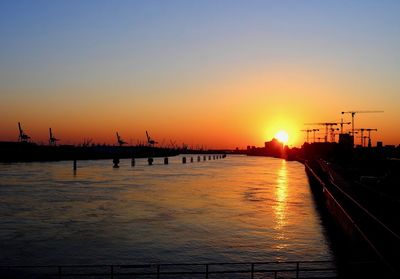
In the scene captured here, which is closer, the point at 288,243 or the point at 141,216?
the point at 288,243

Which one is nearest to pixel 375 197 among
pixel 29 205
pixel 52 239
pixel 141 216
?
pixel 141 216

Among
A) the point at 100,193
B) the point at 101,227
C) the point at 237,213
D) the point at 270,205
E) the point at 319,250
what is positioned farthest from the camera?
the point at 100,193

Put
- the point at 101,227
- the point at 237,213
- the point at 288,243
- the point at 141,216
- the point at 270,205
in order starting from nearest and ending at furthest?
1. the point at 288,243
2. the point at 101,227
3. the point at 141,216
4. the point at 237,213
5. the point at 270,205

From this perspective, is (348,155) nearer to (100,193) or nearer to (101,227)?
(100,193)

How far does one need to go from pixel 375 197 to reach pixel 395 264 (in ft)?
79.4

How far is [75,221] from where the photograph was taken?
132 feet

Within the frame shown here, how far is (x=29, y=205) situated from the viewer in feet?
164

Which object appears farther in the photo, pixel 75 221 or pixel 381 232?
pixel 75 221

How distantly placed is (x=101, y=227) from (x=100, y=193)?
28832 mm

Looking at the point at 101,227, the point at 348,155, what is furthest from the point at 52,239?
the point at 348,155

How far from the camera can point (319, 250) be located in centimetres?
3042

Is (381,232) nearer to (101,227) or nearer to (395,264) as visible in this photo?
(395,264)

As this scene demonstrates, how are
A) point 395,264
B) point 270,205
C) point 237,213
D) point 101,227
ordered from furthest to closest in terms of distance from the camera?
point 270,205, point 237,213, point 101,227, point 395,264

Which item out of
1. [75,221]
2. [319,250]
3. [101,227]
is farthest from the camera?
[75,221]
